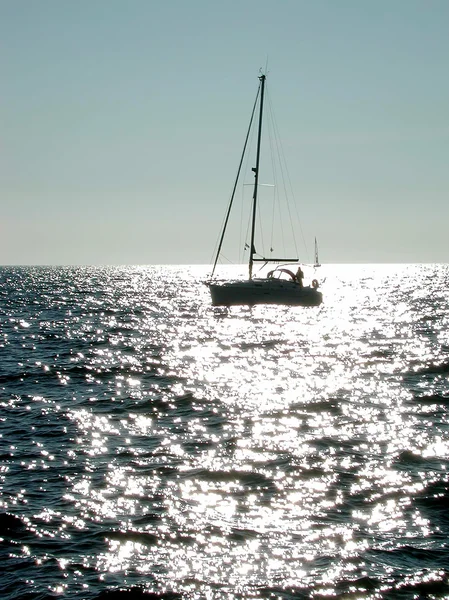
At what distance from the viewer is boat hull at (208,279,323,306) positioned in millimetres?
57906

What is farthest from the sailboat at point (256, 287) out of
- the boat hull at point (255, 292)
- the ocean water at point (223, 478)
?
the ocean water at point (223, 478)

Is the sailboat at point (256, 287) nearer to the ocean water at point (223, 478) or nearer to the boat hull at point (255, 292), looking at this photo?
the boat hull at point (255, 292)

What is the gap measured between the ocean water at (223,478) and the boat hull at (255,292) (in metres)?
28.4

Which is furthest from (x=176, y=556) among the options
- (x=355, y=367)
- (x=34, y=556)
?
(x=355, y=367)

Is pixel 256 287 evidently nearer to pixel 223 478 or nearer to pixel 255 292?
pixel 255 292

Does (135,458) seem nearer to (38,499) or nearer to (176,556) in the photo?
(38,499)

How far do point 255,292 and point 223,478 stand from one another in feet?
149

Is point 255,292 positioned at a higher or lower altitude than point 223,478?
higher

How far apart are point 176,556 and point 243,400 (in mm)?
11273

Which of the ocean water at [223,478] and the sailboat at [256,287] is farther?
the sailboat at [256,287]

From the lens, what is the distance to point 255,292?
191 ft

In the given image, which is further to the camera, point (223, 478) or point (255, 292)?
point (255, 292)

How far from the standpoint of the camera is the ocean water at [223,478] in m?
9.10

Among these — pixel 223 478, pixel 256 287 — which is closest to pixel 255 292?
pixel 256 287
